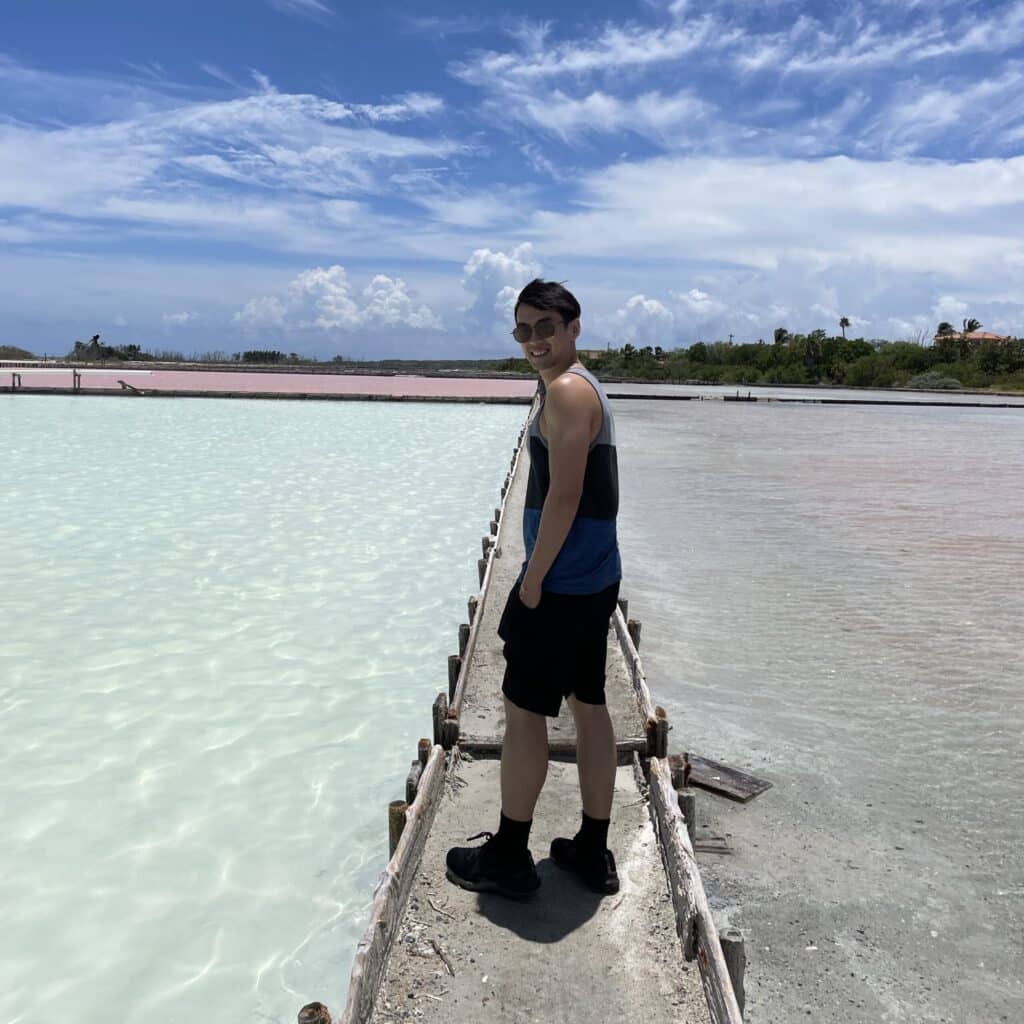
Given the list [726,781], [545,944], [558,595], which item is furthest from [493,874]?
[726,781]

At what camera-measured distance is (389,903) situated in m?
2.20

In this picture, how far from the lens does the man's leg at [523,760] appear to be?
232 cm

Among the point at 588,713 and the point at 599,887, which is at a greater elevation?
the point at 588,713

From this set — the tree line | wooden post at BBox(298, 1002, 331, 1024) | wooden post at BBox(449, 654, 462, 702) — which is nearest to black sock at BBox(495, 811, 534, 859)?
wooden post at BBox(298, 1002, 331, 1024)

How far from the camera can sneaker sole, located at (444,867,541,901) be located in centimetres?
238

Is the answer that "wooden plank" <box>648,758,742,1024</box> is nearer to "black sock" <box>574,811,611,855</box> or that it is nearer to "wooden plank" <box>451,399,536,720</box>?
"black sock" <box>574,811,611,855</box>

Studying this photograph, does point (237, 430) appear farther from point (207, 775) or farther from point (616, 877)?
point (616, 877)

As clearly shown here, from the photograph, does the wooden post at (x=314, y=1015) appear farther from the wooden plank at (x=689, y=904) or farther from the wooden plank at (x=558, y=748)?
the wooden plank at (x=558, y=748)

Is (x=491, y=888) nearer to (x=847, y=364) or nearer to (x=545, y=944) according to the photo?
(x=545, y=944)

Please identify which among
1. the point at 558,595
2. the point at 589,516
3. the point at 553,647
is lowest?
the point at 553,647

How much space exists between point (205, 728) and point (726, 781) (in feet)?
9.02

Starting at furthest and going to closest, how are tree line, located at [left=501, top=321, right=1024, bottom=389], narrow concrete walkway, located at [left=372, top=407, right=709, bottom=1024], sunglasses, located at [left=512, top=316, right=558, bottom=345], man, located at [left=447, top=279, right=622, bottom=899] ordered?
tree line, located at [left=501, top=321, right=1024, bottom=389] → sunglasses, located at [left=512, top=316, right=558, bottom=345] → man, located at [left=447, top=279, right=622, bottom=899] → narrow concrete walkway, located at [left=372, top=407, right=709, bottom=1024]

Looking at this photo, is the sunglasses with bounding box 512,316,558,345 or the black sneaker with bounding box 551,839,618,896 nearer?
the sunglasses with bounding box 512,316,558,345

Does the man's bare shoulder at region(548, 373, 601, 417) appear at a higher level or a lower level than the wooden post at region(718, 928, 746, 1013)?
higher
